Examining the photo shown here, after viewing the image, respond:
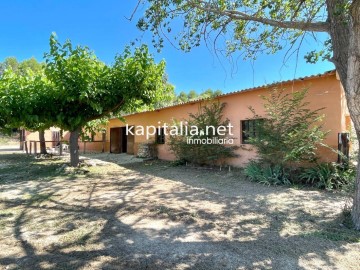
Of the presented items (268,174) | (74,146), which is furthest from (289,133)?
(74,146)

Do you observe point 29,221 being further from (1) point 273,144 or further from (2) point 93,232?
(1) point 273,144

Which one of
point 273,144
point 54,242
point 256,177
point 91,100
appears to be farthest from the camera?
point 91,100

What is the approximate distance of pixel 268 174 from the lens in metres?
7.86

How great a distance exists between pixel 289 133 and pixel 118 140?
1596cm

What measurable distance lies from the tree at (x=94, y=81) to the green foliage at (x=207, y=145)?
2.19 m

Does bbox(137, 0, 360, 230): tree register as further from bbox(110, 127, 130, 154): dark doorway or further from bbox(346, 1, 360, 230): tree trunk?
bbox(110, 127, 130, 154): dark doorway

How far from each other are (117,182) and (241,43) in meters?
5.63

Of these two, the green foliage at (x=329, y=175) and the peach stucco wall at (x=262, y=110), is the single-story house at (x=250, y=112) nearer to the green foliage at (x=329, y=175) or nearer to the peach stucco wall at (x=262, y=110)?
the peach stucco wall at (x=262, y=110)

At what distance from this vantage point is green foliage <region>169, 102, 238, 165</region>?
34.8 feet

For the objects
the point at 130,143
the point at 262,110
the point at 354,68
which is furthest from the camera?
the point at 130,143

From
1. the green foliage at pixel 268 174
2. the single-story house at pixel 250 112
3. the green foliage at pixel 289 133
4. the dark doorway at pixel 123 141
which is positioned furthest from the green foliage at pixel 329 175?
the dark doorway at pixel 123 141

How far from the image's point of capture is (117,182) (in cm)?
829

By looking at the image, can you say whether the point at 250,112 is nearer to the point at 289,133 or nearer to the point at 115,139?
the point at 289,133

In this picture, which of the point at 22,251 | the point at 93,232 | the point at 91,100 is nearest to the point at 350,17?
the point at 93,232
